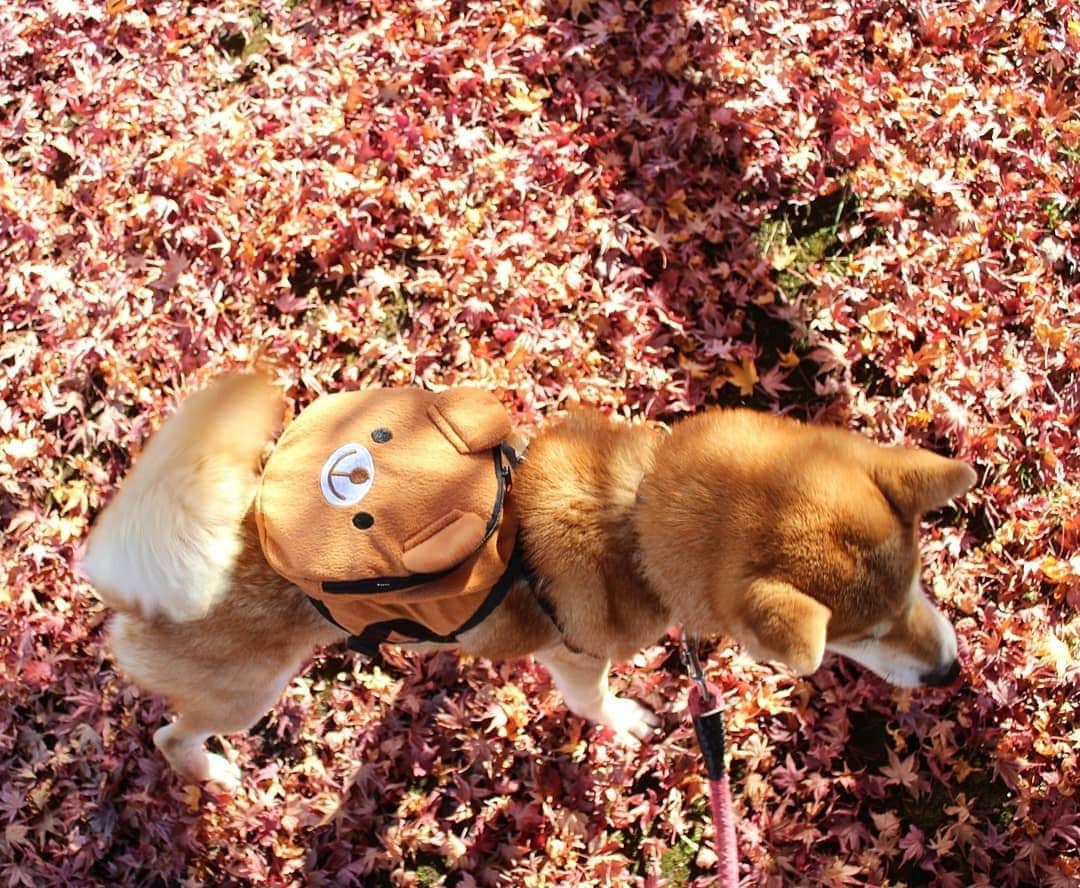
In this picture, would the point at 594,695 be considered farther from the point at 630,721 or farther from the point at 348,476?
the point at 348,476

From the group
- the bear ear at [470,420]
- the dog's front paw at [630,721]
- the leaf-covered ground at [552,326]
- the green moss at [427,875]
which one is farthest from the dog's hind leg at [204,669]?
the dog's front paw at [630,721]

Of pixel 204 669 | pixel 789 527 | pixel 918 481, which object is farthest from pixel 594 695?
pixel 918 481

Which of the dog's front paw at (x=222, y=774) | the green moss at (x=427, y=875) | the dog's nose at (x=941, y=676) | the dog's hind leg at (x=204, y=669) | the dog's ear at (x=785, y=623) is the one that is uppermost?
the dog's ear at (x=785, y=623)

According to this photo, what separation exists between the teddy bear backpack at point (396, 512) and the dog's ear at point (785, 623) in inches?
34.1

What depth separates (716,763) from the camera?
9.89 ft

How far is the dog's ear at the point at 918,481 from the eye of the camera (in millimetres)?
2625

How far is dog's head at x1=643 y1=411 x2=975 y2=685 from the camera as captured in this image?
250cm

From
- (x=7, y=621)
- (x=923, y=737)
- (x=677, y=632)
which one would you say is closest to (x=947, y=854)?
Answer: (x=923, y=737)

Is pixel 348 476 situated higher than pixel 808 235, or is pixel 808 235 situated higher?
pixel 808 235

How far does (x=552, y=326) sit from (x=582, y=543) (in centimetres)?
201

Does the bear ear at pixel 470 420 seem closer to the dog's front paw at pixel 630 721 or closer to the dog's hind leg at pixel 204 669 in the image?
the dog's hind leg at pixel 204 669

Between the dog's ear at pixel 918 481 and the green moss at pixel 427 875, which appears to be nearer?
the dog's ear at pixel 918 481

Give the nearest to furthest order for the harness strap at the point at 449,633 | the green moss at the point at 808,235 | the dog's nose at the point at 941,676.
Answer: the harness strap at the point at 449,633, the dog's nose at the point at 941,676, the green moss at the point at 808,235

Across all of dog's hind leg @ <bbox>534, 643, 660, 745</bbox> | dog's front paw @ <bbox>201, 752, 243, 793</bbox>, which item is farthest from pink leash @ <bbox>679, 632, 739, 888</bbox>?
dog's front paw @ <bbox>201, 752, 243, 793</bbox>
